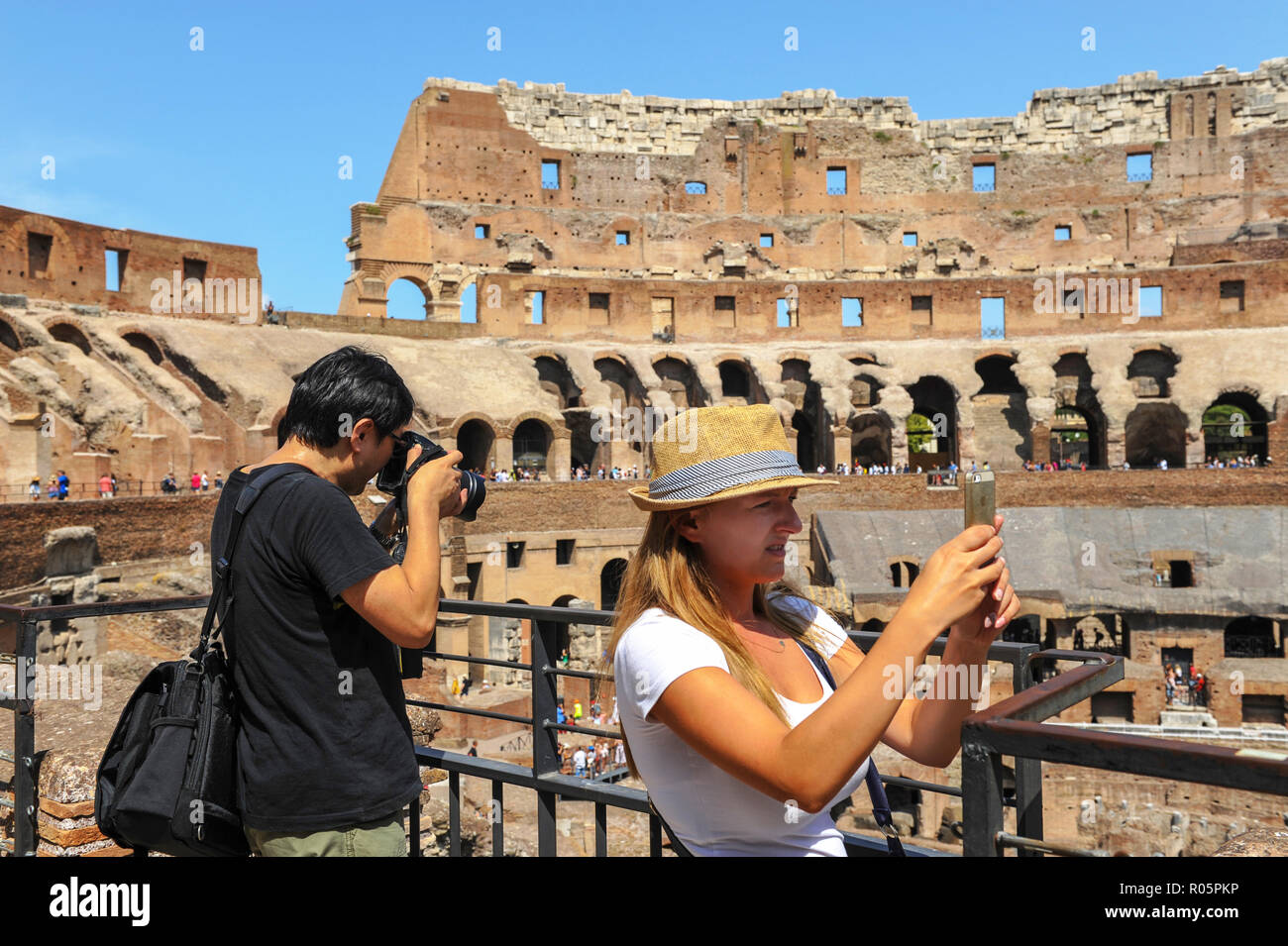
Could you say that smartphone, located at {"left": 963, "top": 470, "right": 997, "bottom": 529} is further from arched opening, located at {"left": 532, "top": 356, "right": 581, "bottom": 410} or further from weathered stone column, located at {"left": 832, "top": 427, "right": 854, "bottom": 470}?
arched opening, located at {"left": 532, "top": 356, "right": 581, "bottom": 410}

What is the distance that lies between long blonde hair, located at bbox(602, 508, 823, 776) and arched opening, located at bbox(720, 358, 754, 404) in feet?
107

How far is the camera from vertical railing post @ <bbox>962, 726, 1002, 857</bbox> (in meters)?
1.79

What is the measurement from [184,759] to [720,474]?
1.55 m

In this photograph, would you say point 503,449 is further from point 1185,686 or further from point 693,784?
point 693,784

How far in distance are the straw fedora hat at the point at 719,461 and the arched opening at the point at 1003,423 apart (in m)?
31.5

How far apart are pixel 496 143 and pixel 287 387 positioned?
1761 cm

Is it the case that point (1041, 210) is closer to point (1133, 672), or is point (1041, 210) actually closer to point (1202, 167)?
point (1202, 167)

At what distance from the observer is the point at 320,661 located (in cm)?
257

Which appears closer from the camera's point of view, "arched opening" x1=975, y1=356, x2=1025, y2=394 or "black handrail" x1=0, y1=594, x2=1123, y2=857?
"black handrail" x1=0, y1=594, x2=1123, y2=857

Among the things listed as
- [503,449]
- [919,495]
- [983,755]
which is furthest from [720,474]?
[919,495]

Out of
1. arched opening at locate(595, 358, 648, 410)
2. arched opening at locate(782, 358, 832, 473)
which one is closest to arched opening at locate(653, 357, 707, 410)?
arched opening at locate(595, 358, 648, 410)

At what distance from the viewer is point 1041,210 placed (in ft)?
129

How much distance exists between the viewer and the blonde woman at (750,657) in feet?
5.94
